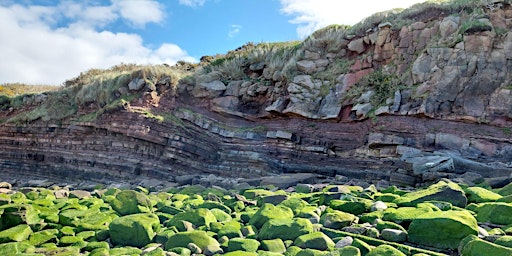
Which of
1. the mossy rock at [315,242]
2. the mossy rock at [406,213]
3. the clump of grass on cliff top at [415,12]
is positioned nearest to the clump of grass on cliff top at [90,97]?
the clump of grass on cliff top at [415,12]

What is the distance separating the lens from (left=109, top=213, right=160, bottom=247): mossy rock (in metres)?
5.11

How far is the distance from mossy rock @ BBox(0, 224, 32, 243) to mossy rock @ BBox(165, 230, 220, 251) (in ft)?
6.90

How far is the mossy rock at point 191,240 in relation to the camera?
4668 millimetres

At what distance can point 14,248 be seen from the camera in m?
4.91

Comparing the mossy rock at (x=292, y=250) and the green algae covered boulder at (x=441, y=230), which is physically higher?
the green algae covered boulder at (x=441, y=230)

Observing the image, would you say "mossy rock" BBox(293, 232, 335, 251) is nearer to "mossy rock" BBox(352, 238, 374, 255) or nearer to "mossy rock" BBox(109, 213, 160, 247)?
"mossy rock" BBox(352, 238, 374, 255)

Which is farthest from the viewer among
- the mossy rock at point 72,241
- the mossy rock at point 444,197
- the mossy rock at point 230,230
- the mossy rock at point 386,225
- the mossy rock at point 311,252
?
the mossy rock at point 444,197

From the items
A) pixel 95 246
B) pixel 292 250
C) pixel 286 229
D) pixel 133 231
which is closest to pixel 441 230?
pixel 292 250

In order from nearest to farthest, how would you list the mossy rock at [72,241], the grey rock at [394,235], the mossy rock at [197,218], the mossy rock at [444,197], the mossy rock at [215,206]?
the grey rock at [394,235], the mossy rock at [72,241], the mossy rock at [197,218], the mossy rock at [444,197], the mossy rock at [215,206]

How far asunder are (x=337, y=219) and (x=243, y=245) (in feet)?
4.13

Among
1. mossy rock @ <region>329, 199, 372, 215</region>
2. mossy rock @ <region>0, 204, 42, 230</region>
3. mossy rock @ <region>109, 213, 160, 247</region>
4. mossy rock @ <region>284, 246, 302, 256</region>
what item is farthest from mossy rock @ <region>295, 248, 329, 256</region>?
mossy rock @ <region>0, 204, 42, 230</region>

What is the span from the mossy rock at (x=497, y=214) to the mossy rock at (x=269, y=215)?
2.36 m

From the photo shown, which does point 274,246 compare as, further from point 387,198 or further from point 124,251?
point 387,198

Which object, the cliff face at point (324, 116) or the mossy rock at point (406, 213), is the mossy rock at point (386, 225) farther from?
the cliff face at point (324, 116)
